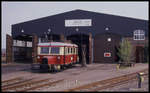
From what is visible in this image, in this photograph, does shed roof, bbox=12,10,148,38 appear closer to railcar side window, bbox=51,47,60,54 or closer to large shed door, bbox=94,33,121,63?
large shed door, bbox=94,33,121,63

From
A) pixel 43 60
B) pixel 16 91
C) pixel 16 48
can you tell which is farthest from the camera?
pixel 16 48

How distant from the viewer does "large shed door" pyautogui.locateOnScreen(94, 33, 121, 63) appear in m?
37.8

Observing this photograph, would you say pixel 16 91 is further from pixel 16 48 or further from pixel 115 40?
pixel 16 48

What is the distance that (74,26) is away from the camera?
3831 centimetres

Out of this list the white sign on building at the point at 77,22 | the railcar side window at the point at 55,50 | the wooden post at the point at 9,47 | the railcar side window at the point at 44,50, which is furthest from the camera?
the wooden post at the point at 9,47

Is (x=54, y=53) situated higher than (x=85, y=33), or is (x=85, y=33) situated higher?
(x=85, y=33)

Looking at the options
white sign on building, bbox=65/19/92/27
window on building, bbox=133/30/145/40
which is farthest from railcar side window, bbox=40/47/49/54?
window on building, bbox=133/30/145/40

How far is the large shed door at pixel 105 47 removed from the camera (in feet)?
124

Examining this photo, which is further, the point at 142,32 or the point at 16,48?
the point at 16,48

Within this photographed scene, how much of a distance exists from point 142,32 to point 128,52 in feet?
22.2

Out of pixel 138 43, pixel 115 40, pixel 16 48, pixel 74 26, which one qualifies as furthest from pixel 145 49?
pixel 16 48

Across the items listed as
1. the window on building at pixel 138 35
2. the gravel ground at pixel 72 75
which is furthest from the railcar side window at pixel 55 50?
the window on building at pixel 138 35

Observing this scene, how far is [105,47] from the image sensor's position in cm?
3809

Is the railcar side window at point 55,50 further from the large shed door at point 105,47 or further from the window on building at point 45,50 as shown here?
the large shed door at point 105,47
